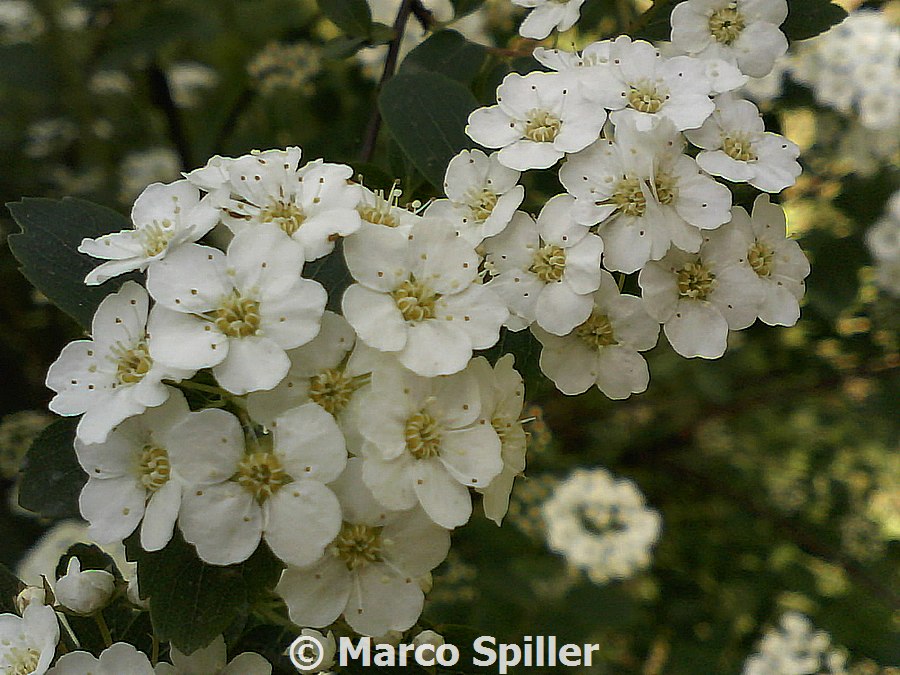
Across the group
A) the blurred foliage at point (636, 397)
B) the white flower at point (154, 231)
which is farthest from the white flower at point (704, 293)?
the blurred foliage at point (636, 397)

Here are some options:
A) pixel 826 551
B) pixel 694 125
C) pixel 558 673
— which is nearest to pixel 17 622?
pixel 694 125

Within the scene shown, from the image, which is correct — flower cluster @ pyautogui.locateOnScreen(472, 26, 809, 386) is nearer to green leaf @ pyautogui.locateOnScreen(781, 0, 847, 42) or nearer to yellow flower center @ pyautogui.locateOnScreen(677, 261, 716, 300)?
yellow flower center @ pyautogui.locateOnScreen(677, 261, 716, 300)

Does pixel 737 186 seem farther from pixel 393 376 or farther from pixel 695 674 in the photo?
pixel 695 674

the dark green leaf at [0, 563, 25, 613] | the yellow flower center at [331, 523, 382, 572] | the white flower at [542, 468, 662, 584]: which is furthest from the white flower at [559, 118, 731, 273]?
the white flower at [542, 468, 662, 584]

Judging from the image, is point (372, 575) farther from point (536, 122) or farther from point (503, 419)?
point (536, 122)

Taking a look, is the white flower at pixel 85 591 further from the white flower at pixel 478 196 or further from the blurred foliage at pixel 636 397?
the blurred foliage at pixel 636 397

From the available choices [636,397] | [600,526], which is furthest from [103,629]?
[636,397]
